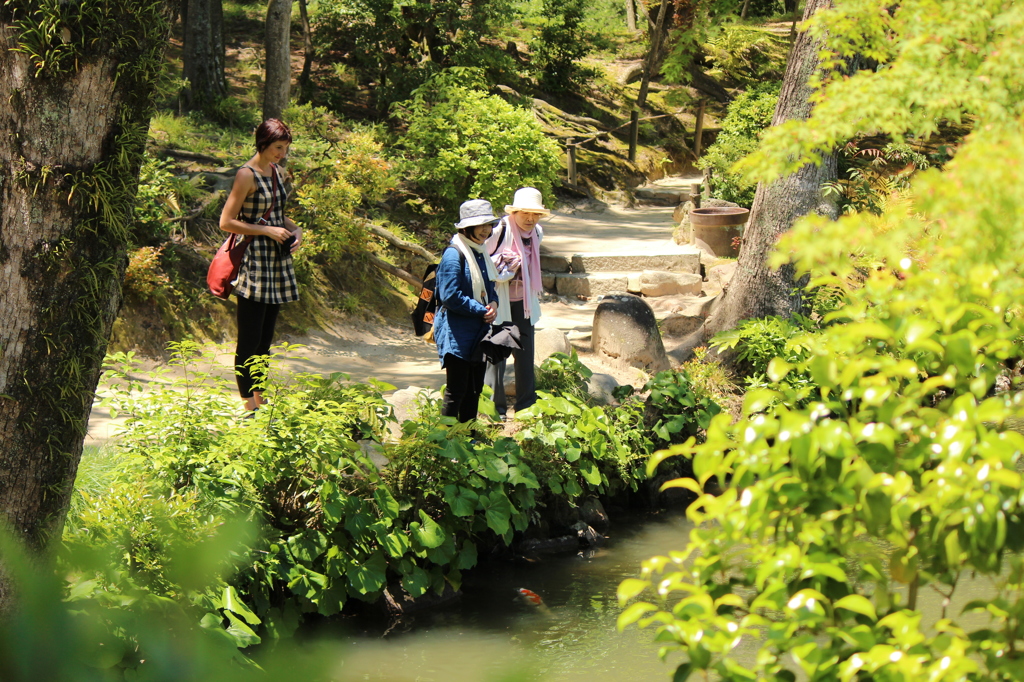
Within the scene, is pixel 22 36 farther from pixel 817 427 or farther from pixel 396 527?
pixel 396 527

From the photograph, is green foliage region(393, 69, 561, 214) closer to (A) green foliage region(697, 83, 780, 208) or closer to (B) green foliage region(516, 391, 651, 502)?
(A) green foliage region(697, 83, 780, 208)

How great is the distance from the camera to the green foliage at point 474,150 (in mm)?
11586

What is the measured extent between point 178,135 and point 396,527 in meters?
7.83

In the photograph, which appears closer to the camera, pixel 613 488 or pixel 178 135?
pixel 613 488

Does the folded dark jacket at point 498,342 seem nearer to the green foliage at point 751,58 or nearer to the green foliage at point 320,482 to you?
the green foliage at point 320,482

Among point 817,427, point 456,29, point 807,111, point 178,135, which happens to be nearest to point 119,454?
point 817,427

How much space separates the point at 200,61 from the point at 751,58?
16828 mm

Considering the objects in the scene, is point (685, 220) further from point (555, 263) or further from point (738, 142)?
point (738, 142)

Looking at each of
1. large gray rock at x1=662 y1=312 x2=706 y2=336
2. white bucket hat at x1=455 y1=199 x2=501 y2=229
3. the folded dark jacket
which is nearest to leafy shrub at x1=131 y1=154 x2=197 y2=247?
white bucket hat at x1=455 y1=199 x2=501 y2=229

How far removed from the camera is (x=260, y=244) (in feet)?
19.1

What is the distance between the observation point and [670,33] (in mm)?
23516

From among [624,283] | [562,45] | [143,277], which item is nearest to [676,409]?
[143,277]

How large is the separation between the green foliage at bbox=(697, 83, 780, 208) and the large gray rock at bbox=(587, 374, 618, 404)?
8376 mm

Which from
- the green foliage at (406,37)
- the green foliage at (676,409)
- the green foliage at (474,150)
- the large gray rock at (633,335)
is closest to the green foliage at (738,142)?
the green foliage at (406,37)
